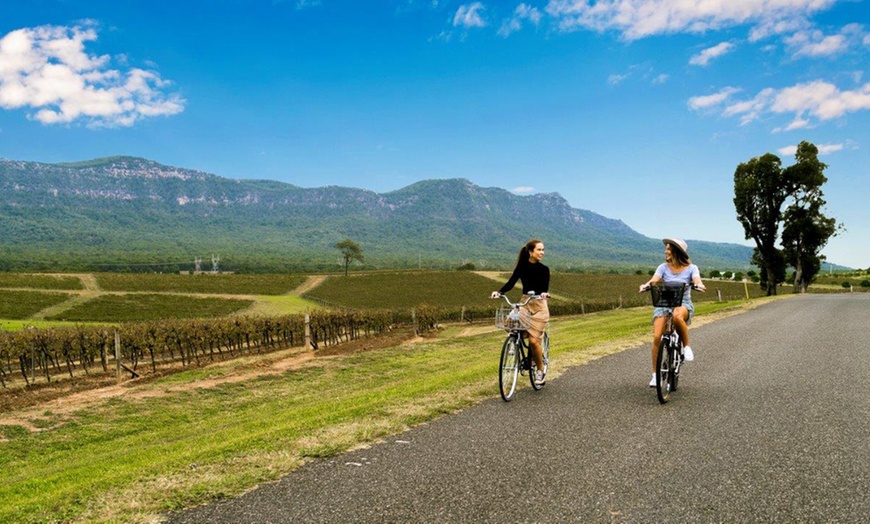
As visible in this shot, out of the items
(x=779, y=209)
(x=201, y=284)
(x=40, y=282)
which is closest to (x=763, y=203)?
(x=779, y=209)

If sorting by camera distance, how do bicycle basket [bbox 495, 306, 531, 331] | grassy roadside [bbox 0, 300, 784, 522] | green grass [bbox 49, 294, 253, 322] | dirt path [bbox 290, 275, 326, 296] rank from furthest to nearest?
1. dirt path [bbox 290, 275, 326, 296]
2. green grass [bbox 49, 294, 253, 322]
3. bicycle basket [bbox 495, 306, 531, 331]
4. grassy roadside [bbox 0, 300, 784, 522]

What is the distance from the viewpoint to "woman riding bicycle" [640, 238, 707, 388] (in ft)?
28.0

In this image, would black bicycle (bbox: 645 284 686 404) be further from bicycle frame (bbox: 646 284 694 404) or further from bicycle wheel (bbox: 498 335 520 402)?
bicycle wheel (bbox: 498 335 520 402)

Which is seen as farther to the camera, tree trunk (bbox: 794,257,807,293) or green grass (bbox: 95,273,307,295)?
green grass (bbox: 95,273,307,295)

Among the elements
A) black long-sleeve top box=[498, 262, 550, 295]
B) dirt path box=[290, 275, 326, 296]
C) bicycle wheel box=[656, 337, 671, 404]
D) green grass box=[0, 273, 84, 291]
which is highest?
green grass box=[0, 273, 84, 291]

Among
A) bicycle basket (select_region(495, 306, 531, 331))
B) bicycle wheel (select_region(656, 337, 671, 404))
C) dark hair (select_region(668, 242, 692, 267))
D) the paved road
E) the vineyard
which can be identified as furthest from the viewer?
the vineyard

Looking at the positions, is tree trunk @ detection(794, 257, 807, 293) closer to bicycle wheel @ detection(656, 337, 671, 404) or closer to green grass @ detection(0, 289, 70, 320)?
bicycle wheel @ detection(656, 337, 671, 404)

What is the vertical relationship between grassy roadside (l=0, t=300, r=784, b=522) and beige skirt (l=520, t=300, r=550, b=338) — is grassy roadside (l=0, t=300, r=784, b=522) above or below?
below

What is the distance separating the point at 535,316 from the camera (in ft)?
30.0

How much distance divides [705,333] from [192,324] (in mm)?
30002

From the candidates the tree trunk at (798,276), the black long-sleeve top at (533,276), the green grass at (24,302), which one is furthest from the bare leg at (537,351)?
the green grass at (24,302)

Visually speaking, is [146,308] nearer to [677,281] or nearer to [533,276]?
[533,276]

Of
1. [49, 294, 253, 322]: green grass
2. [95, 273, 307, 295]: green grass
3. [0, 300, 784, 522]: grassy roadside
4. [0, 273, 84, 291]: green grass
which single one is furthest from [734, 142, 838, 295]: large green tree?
[0, 273, 84, 291]: green grass

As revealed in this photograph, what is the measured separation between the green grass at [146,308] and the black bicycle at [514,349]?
68.9 m
